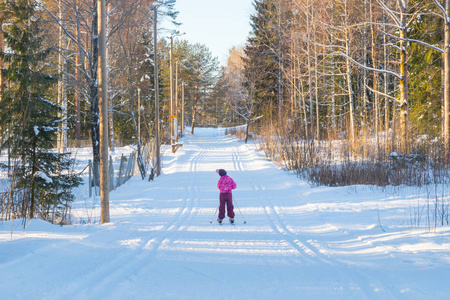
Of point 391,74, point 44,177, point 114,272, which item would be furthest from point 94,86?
point 391,74

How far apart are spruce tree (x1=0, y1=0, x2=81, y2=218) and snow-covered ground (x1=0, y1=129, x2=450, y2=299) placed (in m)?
2.15

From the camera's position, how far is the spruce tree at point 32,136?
12039 millimetres

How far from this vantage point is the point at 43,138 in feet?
40.5

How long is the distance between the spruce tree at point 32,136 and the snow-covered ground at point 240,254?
2.15 meters

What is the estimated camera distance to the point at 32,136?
12188 millimetres

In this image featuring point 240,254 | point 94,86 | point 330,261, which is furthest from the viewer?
point 94,86

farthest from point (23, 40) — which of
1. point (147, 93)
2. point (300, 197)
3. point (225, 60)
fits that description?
point (225, 60)

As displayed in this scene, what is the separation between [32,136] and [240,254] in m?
8.93

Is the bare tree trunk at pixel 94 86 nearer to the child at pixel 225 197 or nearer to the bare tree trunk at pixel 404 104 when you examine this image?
the child at pixel 225 197

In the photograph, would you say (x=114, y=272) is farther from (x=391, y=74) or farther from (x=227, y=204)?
(x=391, y=74)

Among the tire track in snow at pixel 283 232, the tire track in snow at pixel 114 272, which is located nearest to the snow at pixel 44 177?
the tire track in snow at pixel 114 272

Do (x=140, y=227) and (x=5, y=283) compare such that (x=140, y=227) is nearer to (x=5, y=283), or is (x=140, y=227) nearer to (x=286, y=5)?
(x=5, y=283)

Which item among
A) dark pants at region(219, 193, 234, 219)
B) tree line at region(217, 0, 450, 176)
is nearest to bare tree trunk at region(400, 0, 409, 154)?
tree line at region(217, 0, 450, 176)

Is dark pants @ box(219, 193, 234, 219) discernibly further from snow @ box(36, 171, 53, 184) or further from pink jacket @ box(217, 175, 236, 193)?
snow @ box(36, 171, 53, 184)
